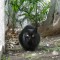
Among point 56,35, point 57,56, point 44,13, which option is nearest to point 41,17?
point 44,13

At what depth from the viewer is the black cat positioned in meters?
5.99

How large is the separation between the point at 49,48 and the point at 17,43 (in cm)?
100

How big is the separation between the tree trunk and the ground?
1.39 feet

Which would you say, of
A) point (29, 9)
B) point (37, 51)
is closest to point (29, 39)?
point (37, 51)

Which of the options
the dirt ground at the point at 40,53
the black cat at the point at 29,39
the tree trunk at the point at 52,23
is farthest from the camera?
the tree trunk at the point at 52,23

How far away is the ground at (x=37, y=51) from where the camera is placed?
5426 millimetres

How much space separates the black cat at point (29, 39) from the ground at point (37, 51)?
0.13 m

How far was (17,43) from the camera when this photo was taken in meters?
6.76

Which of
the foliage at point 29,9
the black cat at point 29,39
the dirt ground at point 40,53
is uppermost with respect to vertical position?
the foliage at point 29,9

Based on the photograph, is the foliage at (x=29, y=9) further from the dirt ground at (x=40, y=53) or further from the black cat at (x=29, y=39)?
the black cat at (x=29, y=39)

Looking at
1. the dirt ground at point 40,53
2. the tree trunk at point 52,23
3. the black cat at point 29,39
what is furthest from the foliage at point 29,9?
the black cat at point 29,39

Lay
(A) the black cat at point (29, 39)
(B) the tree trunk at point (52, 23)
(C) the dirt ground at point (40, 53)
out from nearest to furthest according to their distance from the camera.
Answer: (C) the dirt ground at point (40, 53), (A) the black cat at point (29, 39), (B) the tree trunk at point (52, 23)

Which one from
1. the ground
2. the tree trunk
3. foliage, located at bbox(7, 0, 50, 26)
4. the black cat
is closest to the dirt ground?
the ground

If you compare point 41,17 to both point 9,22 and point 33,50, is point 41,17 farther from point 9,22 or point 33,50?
point 33,50
